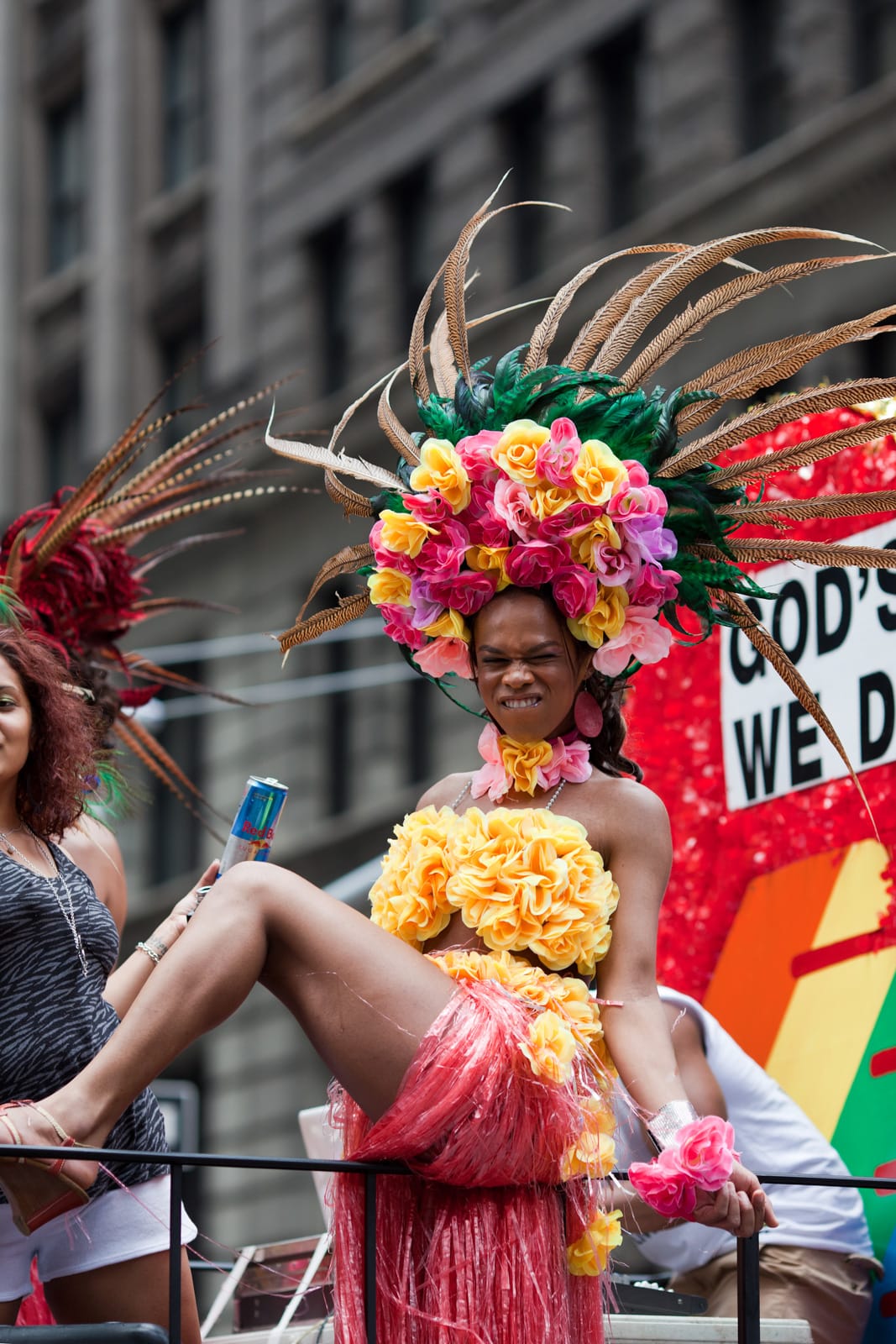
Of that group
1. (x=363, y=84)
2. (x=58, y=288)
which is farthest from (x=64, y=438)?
(x=363, y=84)

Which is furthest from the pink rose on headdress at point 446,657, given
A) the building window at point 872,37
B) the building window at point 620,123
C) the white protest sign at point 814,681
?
the building window at point 620,123

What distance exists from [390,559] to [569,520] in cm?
39

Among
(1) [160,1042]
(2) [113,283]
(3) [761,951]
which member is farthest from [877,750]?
(2) [113,283]

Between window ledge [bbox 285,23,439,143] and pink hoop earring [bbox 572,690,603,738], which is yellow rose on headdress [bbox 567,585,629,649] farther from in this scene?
window ledge [bbox 285,23,439,143]

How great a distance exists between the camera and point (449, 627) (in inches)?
177

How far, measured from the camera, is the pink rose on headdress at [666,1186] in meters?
3.77

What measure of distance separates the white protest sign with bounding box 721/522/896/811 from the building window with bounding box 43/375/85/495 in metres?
19.4

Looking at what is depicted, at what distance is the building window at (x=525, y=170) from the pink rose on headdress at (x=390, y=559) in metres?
14.1

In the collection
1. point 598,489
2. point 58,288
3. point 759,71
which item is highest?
point 58,288

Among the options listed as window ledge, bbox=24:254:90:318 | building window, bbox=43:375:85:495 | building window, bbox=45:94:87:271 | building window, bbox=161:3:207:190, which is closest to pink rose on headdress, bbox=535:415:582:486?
building window, bbox=161:3:207:190

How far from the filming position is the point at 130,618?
6.13m

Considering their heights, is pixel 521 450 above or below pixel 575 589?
above

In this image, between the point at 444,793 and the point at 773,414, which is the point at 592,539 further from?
the point at 444,793

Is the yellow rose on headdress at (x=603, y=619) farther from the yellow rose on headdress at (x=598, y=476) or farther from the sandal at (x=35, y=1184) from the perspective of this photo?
the sandal at (x=35, y=1184)
